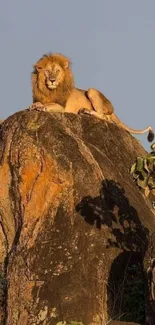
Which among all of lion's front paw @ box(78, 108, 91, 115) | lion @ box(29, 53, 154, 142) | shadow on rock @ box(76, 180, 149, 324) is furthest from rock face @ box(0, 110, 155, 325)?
lion @ box(29, 53, 154, 142)

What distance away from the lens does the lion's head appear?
1630 centimetres

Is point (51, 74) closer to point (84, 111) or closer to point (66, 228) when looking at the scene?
point (84, 111)

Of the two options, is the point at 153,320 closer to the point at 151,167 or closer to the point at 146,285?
the point at 146,285

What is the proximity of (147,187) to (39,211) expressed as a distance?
3049 mm

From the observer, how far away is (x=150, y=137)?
658 inches

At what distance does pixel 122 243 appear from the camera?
13211 millimetres

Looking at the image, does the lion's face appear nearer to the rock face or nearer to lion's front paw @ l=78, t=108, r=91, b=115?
lion's front paw @ l=78, t=108, r=91, b=115

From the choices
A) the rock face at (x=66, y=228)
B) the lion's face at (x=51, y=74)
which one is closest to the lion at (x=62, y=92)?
the lion's face at (x=51, y=74)

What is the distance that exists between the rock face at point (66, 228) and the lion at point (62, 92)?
1.98 m

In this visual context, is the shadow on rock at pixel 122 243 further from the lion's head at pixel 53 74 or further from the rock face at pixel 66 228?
the lion's head at pixel 53 74

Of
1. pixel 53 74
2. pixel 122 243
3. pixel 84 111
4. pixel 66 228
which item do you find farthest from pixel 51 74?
pixel 122 243

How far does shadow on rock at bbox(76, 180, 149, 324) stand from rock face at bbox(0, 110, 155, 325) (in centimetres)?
1

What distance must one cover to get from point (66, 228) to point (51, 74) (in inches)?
157

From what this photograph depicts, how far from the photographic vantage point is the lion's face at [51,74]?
642 inches
